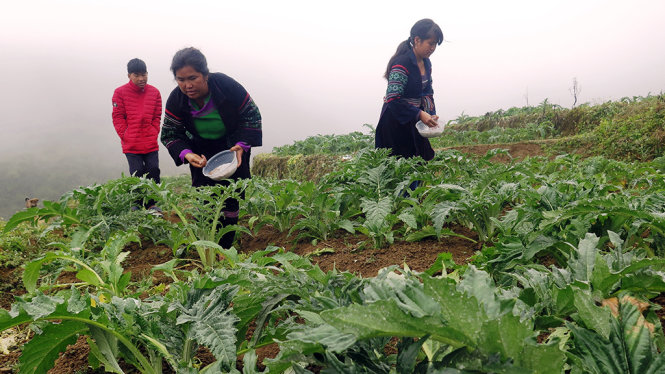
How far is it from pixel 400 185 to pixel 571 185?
3.41 ft

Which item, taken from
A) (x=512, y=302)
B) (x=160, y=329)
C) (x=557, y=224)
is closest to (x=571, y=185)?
(x=557, y=224)

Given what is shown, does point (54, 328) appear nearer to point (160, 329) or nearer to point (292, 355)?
point (160, 329)

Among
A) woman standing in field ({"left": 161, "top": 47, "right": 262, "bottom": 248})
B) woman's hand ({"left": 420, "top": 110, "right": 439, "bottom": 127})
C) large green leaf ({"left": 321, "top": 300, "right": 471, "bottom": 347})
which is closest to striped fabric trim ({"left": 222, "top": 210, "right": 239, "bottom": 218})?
woman standing in field ({"left": 161, "top": 47, "right": 262, "bottom": 248})

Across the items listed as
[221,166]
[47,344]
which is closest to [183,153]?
[221,166]

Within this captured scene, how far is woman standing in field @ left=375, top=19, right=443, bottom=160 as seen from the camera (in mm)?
4414

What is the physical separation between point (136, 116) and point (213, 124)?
233 centimetres

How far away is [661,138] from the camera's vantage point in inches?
252

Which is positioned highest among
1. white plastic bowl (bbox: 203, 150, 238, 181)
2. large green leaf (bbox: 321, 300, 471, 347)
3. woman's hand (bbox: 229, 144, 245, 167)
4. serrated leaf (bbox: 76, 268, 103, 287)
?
woman's hand (bbox: 229, 144, 245, 167)

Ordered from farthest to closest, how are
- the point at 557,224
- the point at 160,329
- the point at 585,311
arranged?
the point at 557,224
the point at 160,329
the point at 585,311

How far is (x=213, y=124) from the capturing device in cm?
399

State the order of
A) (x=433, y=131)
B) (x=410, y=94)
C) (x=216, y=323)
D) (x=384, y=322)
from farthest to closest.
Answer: (x=410, y=94) < (x=433, y=131) < (x=216, y=323) < (x=384, y=322)

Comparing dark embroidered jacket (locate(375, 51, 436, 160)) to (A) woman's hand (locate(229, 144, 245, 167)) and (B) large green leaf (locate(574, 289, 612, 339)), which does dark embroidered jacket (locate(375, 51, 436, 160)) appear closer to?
(A) woman's hand (locate(229, 144, 245, 167))

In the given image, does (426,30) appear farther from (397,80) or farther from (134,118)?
(134,118)

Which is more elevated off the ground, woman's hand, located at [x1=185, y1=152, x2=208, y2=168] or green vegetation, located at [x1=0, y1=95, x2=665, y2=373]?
woman's hand, located at [x1=185, y1=152, x2=208, y2=168]
